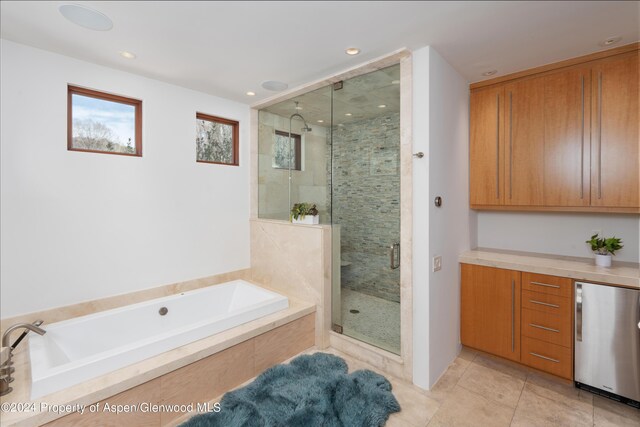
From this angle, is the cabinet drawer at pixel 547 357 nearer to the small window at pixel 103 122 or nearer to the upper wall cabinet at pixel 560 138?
the upper wall cabinet at pixel 560 138

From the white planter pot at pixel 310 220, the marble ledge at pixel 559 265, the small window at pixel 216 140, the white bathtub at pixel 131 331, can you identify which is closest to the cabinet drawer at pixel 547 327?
the marble ledge at pixel 559 265

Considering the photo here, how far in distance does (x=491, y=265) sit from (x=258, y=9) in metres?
2.70

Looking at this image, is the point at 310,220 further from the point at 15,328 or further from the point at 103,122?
the point at 15,328

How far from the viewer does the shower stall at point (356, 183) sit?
8.36ft

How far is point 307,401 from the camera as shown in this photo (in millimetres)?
2006

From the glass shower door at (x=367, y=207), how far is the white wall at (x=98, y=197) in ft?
4.65

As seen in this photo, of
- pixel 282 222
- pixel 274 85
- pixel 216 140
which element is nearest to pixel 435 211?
pixel 282 222

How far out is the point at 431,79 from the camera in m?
2.25

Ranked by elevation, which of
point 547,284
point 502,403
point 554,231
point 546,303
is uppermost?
point 554,231

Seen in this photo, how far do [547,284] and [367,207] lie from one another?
1567mm

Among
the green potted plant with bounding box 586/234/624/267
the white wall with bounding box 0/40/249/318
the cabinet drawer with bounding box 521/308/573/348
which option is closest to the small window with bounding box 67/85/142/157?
the white wall with bounding box 0/40/249/318

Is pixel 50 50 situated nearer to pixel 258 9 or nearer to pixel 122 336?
pixel 258 9

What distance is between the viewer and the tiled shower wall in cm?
253

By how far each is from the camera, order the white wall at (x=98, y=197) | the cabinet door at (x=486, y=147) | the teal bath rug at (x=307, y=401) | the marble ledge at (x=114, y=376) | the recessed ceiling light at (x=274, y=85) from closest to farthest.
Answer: the marble ledge at (x=114, y=376) < the teal bath rug at (x=307, y=401) < the white wall at (x=98, y=197) < the cabinet door at (x=486, y=147) < the recessed ceiling light at (x=274, y=85)
